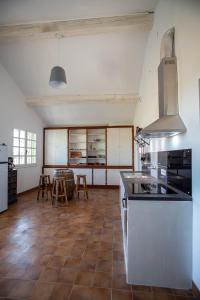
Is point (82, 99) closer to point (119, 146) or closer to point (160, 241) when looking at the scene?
point (119, 146)

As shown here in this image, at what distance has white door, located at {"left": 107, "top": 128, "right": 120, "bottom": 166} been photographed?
21.6 ft

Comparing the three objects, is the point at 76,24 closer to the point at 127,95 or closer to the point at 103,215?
the point at 127,95

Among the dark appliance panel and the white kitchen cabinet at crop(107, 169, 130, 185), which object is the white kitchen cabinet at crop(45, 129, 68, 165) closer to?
the white kitchen cabinet at crop(107, 169, 130, 185)

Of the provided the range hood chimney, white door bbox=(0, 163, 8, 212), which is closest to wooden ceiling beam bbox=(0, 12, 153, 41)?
the range hood chimney

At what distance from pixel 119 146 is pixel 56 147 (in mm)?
2545

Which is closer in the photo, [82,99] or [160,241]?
[160,241]

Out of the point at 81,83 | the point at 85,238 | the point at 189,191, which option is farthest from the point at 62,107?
the point at 189,191

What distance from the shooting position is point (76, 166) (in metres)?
6.69

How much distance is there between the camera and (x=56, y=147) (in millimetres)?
6902

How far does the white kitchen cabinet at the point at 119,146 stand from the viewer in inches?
257

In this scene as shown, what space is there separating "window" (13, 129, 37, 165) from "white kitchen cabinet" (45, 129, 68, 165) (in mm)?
710

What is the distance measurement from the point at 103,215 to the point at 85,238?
1.02 meters

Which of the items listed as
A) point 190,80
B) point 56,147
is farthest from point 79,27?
point 56,147

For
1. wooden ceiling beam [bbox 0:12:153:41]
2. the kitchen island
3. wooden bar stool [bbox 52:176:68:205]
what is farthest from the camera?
wooden bar stool [bbox 52:176:68:205]
